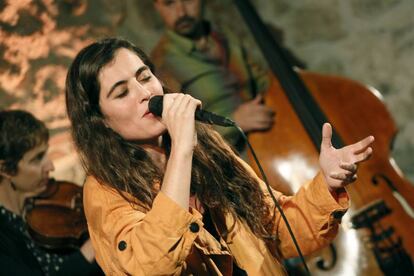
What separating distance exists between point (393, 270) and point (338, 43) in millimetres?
1535

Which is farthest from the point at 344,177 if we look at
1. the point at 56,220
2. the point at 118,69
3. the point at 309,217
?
the point at 56,220

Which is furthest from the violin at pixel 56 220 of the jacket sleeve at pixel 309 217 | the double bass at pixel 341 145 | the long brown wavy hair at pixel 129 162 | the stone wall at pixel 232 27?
the jacket sleeve at pixel 309 217

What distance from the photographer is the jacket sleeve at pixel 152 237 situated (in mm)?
1290

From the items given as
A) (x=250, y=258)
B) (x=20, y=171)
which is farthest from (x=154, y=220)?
(x=20, y=171)

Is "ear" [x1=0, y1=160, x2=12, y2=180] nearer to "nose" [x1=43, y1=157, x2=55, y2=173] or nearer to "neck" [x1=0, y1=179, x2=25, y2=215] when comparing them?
"neck" [x1=0, y1=179, x2=25, y2=215]

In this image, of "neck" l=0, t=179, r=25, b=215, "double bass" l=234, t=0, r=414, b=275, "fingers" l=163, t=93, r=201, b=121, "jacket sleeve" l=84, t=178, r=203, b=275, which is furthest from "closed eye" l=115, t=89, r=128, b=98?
"neck" l=0, t=179, r=25, b=215

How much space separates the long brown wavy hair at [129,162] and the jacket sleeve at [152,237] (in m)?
0.14

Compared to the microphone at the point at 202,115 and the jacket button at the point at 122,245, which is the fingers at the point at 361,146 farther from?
the jacket button at the point at 122,245

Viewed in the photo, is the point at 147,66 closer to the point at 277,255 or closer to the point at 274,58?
the point at 277,255

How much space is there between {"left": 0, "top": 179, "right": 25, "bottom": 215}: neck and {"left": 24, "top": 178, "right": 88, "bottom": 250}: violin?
46 mm

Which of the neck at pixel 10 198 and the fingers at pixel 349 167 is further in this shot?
the neck at pixel 10 198

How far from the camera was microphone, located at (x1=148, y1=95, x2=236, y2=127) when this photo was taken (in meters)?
1.38

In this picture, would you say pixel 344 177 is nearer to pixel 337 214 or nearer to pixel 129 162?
pixel 337 214

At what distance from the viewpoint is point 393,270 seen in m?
2.24
